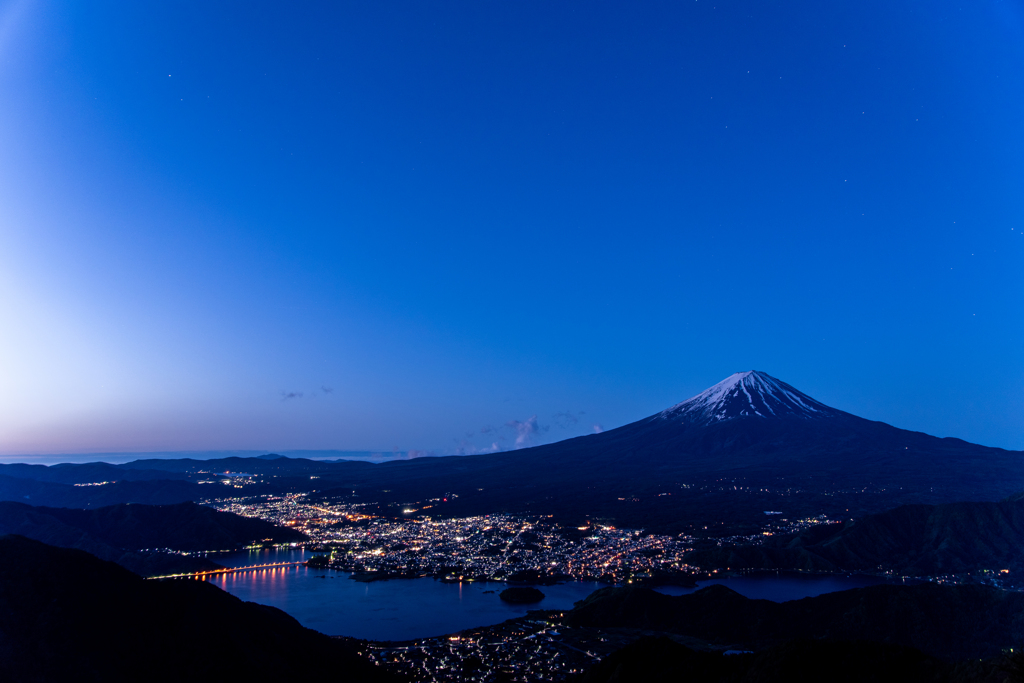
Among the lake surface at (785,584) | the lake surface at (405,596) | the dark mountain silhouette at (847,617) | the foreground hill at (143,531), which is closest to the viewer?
the dark mountain silhouette at (847,617)

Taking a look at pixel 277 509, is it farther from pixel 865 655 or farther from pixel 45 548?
pixel 865 655

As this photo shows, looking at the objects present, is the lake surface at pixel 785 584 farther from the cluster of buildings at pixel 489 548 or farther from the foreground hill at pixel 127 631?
the foreground hill at pixel 127 631

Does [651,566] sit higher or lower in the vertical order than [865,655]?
lower

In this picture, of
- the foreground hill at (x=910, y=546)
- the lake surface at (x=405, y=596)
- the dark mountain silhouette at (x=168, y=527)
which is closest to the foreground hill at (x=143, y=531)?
the dark mountain silhouette at (x=168, y=527)

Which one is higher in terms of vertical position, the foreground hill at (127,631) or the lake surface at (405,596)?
the foreground hill at (127,631)

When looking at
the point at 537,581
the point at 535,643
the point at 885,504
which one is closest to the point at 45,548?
the point at 535,643

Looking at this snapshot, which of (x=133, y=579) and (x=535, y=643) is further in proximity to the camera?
(x=535, y=643)
